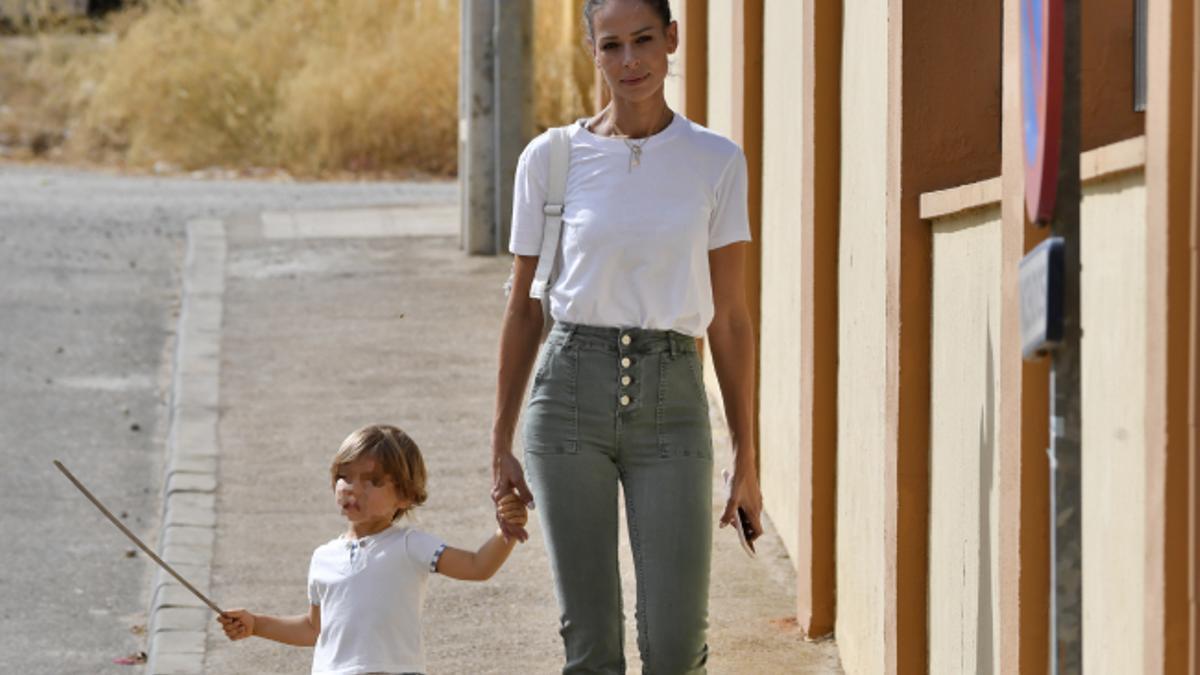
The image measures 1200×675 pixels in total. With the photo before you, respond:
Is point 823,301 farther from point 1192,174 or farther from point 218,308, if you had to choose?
point 218,308

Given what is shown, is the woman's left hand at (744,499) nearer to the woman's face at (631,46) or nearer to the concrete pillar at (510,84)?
the woman's face at (631,46)

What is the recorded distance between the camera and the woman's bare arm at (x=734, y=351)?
16.1 feet

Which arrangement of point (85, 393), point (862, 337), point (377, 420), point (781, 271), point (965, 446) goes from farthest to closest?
point (85, 393), point (377, 420), point (781, 271), point (862, 337), point (965, 446)

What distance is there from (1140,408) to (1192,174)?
20.7 inches

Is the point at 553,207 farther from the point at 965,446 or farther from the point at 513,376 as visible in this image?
the point at 965,446

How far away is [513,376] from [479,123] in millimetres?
11738

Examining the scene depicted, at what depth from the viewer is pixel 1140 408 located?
3.59 m

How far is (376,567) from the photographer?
487 cm

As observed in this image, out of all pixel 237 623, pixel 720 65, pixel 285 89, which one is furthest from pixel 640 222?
pixel 285 89

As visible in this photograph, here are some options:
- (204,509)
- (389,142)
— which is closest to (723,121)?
(204,509)

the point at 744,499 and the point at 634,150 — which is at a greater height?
the point at 634,150

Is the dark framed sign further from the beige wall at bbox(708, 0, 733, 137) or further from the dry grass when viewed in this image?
the dry grass

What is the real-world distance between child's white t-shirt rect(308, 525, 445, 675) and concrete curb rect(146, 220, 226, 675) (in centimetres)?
252

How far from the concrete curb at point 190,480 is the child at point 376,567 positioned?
2521 millimetres
